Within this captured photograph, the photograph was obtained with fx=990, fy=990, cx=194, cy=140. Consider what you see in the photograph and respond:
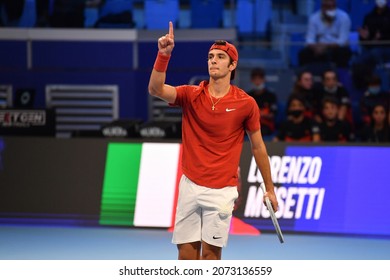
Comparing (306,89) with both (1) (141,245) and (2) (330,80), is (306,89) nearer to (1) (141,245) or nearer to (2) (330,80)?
(2) (330,80)

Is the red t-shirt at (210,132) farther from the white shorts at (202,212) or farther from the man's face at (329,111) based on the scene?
the man's face at (329,111)

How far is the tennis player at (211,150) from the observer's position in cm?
767

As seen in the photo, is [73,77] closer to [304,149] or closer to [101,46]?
[101,46]

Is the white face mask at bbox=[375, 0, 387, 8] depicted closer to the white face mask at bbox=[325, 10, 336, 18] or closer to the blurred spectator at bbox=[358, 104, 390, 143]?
the white face mask at bbox=[325, 10, 336, 18]

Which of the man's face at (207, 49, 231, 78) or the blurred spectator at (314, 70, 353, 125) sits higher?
the man's face at (207, 49, 231, 78)

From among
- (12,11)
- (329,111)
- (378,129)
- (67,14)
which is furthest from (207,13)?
(378,129)

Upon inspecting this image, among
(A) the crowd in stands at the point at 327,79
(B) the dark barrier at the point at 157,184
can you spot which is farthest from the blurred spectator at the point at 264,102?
(B) the dark barrier at the point at 157,184

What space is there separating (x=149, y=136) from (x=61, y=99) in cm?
429

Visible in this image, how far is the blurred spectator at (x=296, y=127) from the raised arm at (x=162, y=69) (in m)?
6.23

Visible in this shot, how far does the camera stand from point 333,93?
14992mm

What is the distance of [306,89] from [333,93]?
1.35 feet

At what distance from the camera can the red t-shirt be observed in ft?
25.2

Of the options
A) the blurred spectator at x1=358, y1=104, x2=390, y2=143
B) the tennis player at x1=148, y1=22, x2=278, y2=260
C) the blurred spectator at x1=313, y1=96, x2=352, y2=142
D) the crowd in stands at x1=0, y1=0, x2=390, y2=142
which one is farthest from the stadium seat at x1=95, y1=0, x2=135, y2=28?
the tennis player at x1=148, y1=22, x2=278, y2=260
